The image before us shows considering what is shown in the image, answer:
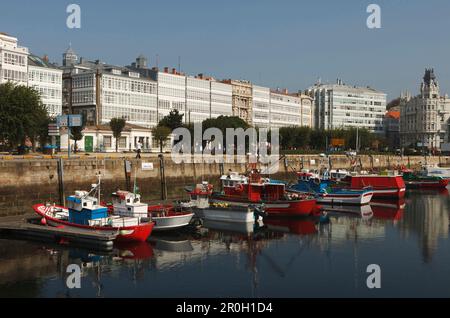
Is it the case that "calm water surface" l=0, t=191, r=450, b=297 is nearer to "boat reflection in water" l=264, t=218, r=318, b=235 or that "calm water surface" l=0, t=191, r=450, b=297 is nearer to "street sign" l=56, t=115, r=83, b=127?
"boat reflection in water" l=264, t=218, r=318, b=235

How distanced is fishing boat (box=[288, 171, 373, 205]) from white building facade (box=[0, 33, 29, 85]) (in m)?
43.8

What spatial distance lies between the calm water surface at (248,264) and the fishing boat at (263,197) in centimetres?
469

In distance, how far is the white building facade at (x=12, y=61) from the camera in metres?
78.5

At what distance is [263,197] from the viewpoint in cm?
5166

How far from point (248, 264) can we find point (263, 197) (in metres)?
20.2

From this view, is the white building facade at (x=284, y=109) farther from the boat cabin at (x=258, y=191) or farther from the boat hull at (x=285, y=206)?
the boat hull at (x=285, y=206)

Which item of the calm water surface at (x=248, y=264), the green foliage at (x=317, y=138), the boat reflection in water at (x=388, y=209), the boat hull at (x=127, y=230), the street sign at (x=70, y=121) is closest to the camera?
the calm water surface at (x=248, y=264)

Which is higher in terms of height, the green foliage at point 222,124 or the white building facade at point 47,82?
the white building facade at point 47,82

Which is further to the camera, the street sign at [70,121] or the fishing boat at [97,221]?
the street sign at [70,121]

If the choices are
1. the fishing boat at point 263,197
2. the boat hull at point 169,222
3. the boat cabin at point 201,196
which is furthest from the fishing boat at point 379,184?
the boat hull at point 169,222

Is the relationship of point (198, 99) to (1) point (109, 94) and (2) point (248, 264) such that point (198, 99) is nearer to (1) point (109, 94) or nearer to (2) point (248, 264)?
(1) point (109, 94)

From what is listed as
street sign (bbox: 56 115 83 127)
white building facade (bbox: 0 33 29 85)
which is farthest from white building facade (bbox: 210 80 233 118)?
street sign (bbox: 56 115 83 127)

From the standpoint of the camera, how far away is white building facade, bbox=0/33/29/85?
78.5 m

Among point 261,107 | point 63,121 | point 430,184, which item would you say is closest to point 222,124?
point 430,184
